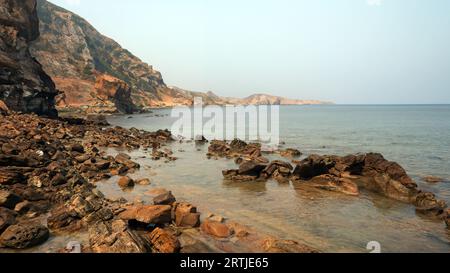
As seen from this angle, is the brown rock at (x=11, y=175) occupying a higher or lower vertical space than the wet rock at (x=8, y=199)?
higher

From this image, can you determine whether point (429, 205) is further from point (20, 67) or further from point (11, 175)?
point (20, 67)

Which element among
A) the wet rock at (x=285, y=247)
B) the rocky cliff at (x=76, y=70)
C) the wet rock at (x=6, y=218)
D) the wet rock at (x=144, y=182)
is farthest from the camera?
the rocky cliff at (x=76, y=70)

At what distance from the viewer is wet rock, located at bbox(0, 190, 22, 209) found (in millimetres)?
13930

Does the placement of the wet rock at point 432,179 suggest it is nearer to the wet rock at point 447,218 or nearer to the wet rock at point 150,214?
the wet rock at point 447,218

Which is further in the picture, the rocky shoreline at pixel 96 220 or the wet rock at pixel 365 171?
the wet rock at pixel 365 171

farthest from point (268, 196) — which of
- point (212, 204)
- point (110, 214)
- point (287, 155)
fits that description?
point (287, 155)

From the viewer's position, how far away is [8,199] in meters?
14.1

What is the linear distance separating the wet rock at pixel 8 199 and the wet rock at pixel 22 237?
2926 mm

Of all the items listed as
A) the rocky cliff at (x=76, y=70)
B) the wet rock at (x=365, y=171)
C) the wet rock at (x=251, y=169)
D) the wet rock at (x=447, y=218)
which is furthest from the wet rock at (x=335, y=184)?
the rocky cliff at (x=76, y=70)

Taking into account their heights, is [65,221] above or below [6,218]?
below

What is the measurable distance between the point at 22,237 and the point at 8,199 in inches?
151

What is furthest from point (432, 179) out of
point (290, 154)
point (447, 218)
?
point (290, 154)

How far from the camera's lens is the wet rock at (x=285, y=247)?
11438mm
